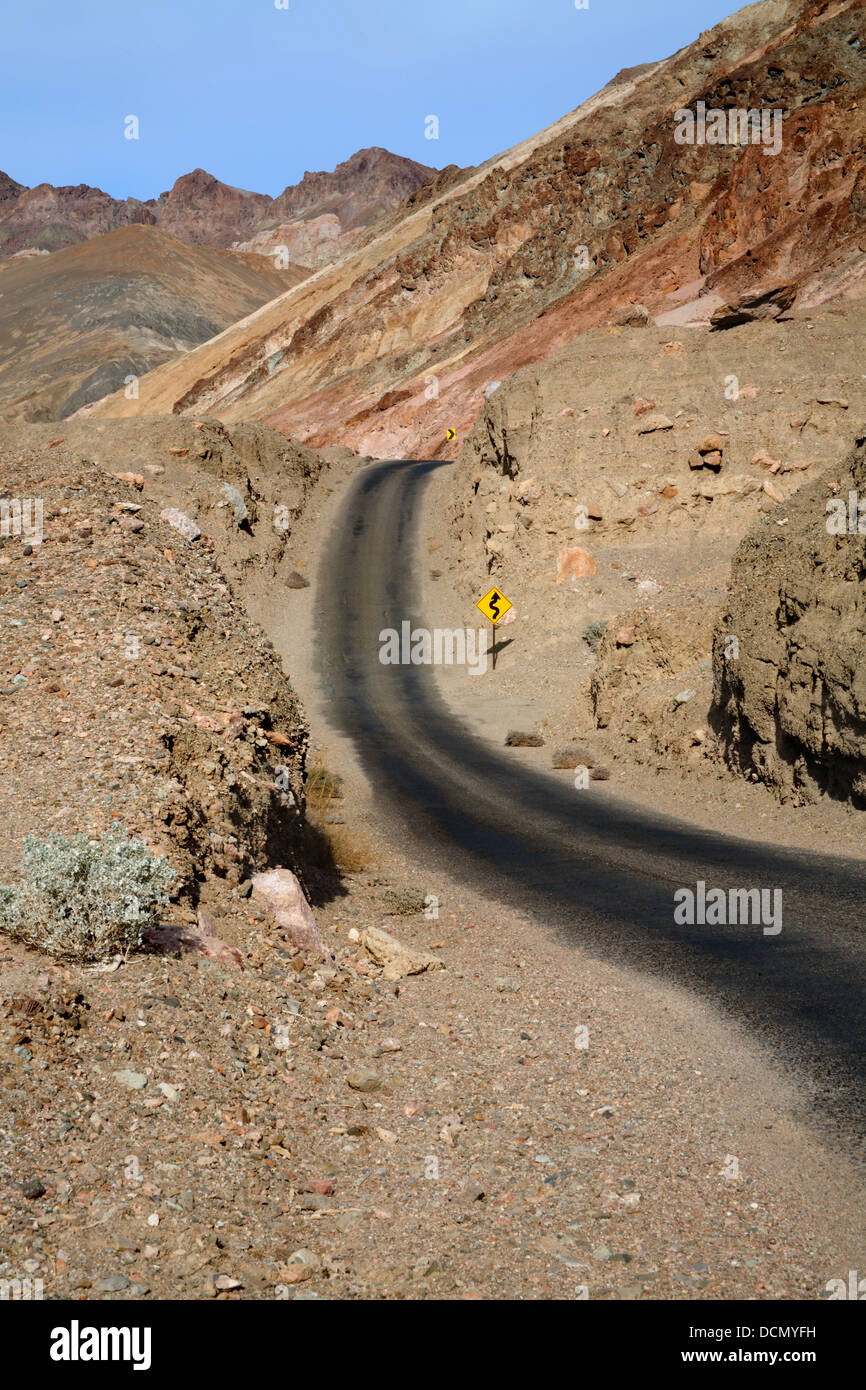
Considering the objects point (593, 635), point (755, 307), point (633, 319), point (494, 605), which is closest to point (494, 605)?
point (494, 605)

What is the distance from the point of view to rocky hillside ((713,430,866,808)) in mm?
14773

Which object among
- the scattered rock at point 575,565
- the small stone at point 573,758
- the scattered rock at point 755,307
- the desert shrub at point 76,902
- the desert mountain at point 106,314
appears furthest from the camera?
the desert mountain at point 106,314

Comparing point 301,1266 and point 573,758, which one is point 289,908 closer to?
point 301,1266

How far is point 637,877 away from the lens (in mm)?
13305

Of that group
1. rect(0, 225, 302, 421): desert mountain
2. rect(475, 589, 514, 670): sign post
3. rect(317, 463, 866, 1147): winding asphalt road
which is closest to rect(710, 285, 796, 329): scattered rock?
rect(475, 589, 514, 670): sign post

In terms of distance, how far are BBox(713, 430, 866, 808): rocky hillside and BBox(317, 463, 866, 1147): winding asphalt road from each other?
180cm

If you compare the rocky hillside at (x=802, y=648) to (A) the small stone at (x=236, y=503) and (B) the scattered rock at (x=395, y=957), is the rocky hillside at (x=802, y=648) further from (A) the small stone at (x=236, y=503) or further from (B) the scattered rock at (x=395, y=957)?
(A) the small stone at (x=236, y=503)

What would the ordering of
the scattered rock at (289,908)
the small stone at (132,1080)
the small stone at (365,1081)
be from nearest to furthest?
the small stone at (132,1080), the small stone at (365,1081), the scattered rock at (289,908)

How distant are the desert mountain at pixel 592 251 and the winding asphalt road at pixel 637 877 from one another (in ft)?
86.5

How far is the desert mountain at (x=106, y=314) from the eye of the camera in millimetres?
129625

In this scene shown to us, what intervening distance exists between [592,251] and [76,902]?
69.6 metres

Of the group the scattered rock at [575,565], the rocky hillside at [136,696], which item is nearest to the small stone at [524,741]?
the scattered rock at [575,565]

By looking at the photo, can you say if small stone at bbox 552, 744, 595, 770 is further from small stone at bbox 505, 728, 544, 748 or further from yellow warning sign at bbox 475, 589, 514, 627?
yellow warning sign at bbox 475, 589, 514, 627
